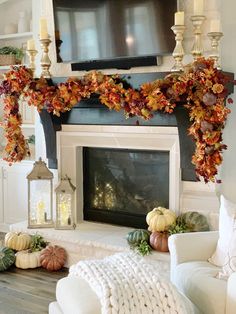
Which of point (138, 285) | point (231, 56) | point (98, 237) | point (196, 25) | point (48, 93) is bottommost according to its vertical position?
point (98, 237)

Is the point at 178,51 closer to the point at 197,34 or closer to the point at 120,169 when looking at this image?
the point at 197,34

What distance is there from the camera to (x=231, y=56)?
3621 mm

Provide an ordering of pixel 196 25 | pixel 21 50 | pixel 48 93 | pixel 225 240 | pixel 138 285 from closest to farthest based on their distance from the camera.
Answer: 1. pixel 138 285
2. pixel 225 240
3. pixel 196 25
4. pixel 48 93
5. pixel 21 50

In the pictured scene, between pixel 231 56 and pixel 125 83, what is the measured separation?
843 millimetres

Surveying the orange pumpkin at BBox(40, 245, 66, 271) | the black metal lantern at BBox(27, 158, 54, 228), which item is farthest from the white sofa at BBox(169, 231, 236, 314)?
the black metal lantern at BBox(27, 158, 54, 228)

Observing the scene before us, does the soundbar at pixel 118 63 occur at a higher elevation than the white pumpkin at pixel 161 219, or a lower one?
higher

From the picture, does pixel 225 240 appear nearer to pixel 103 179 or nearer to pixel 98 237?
pixel 98 237

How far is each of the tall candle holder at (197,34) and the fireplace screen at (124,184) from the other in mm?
949

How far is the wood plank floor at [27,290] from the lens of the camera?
10.8ft

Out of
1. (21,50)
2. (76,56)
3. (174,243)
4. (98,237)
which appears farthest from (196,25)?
(21,50)

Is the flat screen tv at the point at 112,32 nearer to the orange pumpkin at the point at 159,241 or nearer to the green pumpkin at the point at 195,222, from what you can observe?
the green pumpkin at the point at 195,222

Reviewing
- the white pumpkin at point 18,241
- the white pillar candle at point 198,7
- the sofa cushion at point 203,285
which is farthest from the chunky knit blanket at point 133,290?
the white pillar candle at point 198,7

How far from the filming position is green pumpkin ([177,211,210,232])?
3748mm

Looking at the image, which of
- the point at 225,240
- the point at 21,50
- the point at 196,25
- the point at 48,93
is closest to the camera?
the point at 225,240
